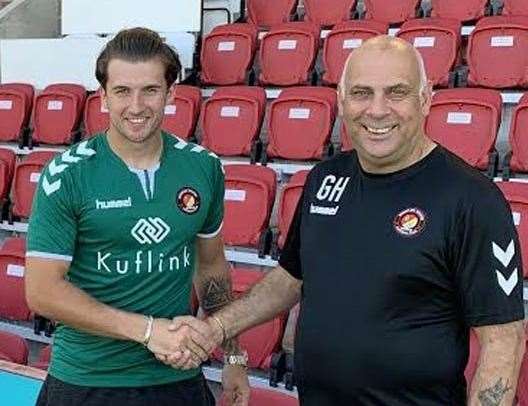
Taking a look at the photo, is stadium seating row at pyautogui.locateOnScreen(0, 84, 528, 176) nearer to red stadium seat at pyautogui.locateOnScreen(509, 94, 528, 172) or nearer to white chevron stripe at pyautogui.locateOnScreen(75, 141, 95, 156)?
red stadium seat at pyautogui.locateOnScreen(509, 94, 528, 172)

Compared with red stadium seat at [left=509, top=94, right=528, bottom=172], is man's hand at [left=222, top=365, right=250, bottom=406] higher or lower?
lower

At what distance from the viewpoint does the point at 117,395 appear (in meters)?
1.72

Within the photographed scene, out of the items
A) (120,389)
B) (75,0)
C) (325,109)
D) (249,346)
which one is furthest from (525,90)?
(75,0)

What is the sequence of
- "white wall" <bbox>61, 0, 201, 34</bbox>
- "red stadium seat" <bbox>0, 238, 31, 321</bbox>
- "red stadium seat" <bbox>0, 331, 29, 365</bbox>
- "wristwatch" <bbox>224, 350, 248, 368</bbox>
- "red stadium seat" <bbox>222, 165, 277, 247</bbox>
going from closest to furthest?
"wristwatch" <bbox>224, 350, 248, 368</bbox>, "red stadium seat" <bbox>0, 331, 29, 365</bbox>, "red stadium seat" <bbox>222, 165, 277, 247</bbox>, "red stadium seat" <bbox>0, 238, 31, 321</bbox>, "white wall" <bbox>61, 0, 201, 34</bbox>

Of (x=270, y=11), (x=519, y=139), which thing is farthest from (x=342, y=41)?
(x=519, y=139)

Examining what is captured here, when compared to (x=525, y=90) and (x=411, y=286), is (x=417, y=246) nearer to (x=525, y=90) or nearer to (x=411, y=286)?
(x=411, y=286)

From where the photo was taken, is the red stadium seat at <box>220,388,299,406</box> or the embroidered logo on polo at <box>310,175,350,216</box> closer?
the embroidered logo on polo at <box>310,175,350,216</box>

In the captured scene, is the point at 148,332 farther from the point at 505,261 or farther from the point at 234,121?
the point at 234,121

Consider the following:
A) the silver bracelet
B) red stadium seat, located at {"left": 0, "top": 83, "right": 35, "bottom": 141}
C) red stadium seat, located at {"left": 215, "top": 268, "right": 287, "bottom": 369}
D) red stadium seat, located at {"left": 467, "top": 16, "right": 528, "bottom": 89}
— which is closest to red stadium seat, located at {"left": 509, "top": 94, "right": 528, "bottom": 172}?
red stadium seat, located at {"left": 467, "top": 16, "right": 528, "bottom": 89}

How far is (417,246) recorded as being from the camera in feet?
4.59

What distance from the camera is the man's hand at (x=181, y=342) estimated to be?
1.68 m

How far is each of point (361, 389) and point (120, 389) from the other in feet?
1.80

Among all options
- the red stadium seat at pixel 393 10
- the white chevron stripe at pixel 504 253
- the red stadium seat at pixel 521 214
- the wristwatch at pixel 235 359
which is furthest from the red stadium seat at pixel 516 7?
the white chevron stripe at pixel 504 253

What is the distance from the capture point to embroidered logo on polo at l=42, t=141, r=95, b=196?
5.44ft
